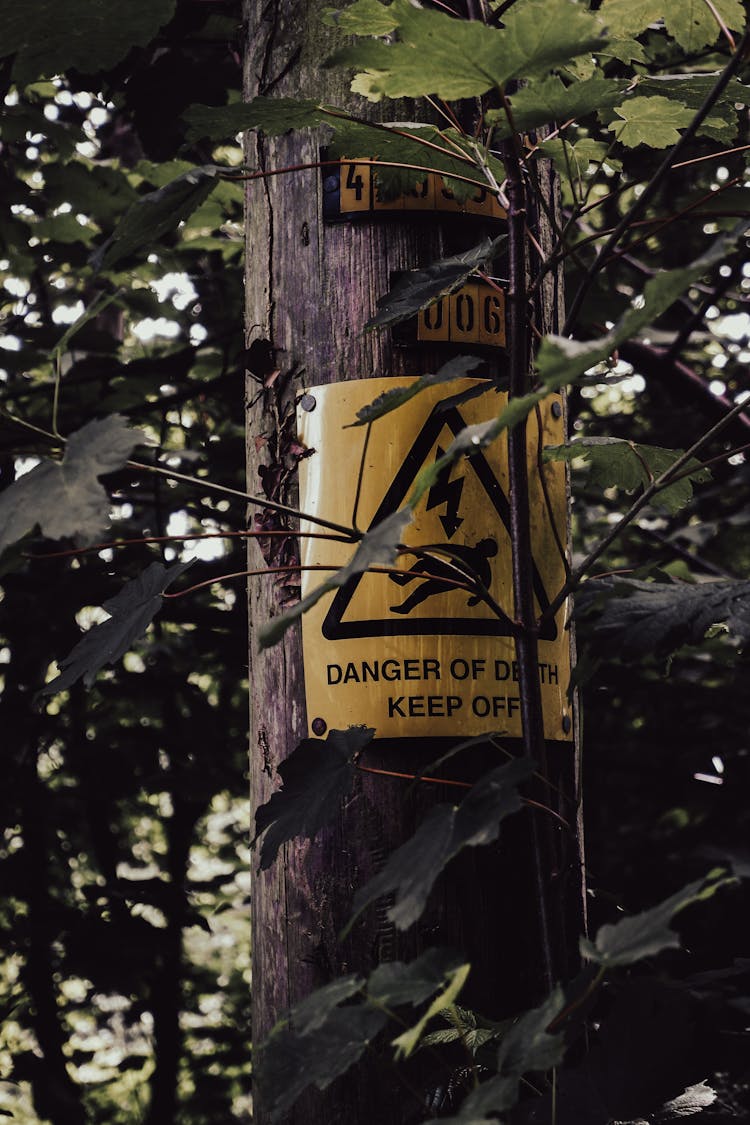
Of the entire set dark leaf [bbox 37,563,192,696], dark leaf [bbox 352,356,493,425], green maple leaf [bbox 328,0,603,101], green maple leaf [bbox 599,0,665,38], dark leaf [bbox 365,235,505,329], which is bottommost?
dark leaf [bbox 37,563,192,696]

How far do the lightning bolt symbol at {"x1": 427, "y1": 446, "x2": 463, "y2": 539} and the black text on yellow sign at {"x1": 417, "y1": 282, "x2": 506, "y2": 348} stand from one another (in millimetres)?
169

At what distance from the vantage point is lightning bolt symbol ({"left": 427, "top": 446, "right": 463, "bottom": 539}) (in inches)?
54.6

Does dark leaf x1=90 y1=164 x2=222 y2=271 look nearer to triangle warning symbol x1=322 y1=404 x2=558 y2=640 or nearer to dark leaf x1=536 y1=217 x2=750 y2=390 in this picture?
triangle warning symbol x1=322 y1=404 x2=558 y2=640

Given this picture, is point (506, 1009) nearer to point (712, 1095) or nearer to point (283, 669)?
point (712, 1095)

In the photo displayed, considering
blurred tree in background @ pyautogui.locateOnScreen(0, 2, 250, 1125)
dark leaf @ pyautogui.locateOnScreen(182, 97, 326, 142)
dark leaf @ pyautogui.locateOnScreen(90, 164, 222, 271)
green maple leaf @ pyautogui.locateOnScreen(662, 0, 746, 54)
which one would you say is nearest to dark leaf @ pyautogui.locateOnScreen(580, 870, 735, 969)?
dark leaf @ pyautogui.locateOnScreen(90, 164, 222, 271)

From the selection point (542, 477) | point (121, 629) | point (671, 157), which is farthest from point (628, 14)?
point (121, 629)

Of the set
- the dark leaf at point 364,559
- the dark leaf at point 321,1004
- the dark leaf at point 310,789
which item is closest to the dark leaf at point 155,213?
the dark leaf at point 364,559

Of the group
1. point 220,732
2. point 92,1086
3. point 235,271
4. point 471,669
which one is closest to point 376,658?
point 471,669

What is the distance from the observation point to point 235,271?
337 cm

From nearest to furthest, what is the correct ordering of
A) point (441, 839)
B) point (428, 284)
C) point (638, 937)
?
point (638, 937), point (441, 839), point (428, 284)

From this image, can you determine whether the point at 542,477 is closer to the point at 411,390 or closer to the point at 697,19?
the point at 411,390

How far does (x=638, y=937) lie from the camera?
0.84 m

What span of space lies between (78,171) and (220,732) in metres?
1.64

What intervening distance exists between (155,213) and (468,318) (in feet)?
1.51
